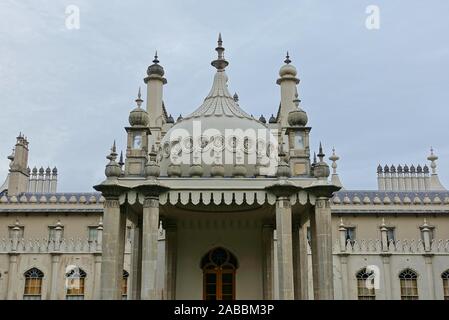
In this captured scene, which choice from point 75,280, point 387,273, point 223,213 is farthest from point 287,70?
point 223,213

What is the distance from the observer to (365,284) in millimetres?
39656

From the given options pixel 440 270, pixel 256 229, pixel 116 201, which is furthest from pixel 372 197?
pixel 116 201

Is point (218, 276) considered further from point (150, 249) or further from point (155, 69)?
point (155, 69)

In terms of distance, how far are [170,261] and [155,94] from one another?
25516mm

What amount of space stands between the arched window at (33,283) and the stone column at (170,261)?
21.5m

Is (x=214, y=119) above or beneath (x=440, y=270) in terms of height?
above

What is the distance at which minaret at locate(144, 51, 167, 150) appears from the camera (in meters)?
45.4

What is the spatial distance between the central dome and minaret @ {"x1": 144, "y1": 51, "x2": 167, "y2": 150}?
2403cm

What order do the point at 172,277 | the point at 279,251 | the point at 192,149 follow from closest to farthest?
the point at 279,251 → the point at 192,149 → the point at 172,277

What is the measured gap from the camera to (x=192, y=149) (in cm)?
1944

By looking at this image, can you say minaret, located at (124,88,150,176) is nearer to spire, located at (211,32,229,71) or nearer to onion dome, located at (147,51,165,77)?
spire, located at (211,32,229,71)

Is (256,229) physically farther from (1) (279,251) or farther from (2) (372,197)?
(2) (372,197)

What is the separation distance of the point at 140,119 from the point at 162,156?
5.50 feet

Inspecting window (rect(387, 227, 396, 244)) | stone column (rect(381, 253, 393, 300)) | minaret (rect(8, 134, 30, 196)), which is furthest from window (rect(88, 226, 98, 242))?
window (rect(387, 227, 396, 244))
